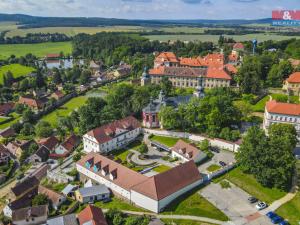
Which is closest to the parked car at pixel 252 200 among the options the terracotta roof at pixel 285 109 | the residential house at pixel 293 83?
the terracotta roof at pixel 285 109

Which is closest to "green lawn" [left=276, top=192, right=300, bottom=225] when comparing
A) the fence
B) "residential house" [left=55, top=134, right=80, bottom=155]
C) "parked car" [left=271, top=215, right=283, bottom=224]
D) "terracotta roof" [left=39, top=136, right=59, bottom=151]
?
"parked car" [left=271, top=215, right=283, bottom=224]

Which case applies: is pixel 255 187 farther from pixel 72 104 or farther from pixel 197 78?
pixel 72 104

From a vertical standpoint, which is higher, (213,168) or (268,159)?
(268,159)

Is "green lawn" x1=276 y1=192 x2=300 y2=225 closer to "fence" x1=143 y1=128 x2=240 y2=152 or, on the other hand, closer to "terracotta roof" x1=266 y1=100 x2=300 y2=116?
"fence" x1=143 y1=128 x2=240 y2=152

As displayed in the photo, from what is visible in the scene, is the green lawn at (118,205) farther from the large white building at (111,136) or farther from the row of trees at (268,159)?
the row of trees at (268,159)

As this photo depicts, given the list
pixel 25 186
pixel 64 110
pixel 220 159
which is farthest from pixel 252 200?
pixel 64 110

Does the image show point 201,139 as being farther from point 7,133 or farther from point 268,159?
point 7,133
